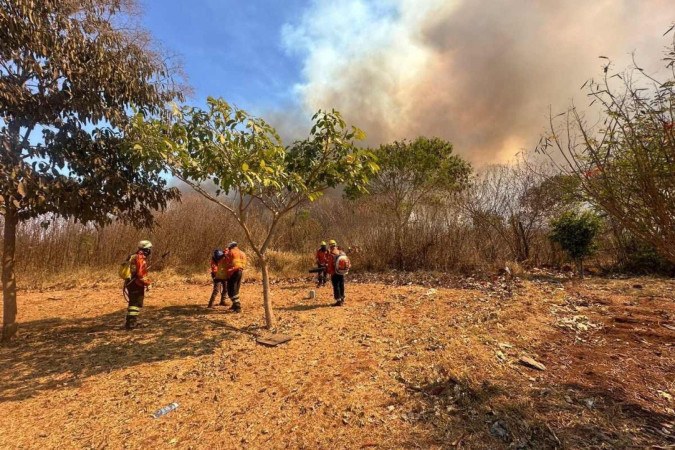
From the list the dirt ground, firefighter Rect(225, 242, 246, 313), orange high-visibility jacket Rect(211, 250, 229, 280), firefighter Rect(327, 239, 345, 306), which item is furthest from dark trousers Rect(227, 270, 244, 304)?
firefighter Rect(327, 239, 345, 306)

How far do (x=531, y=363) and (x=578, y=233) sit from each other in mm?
7901

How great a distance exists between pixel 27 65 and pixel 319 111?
391cm

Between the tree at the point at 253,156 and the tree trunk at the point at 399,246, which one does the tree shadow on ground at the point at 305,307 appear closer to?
the tree at the point at 253,156

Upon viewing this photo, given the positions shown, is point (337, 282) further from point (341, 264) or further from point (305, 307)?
point (305, 307)

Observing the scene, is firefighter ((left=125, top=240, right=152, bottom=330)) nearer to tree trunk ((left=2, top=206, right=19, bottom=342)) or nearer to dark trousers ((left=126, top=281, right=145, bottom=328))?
dark trousers ((left=126, top=281, right=145, bottom=328))

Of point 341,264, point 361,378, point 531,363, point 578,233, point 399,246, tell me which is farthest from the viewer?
point 399,246

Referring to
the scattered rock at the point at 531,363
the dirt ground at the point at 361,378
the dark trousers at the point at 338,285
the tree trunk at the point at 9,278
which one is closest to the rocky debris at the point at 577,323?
the dirt ground at the point at 361,378

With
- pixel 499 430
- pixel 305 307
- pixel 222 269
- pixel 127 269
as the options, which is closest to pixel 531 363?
pixel 499 430

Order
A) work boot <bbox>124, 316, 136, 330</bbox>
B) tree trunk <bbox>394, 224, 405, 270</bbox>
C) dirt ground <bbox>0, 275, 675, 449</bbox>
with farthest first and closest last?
tree trunk <bbox>394, 224, 405, 270</bbox> → work boot <bbox>124, 316, 136, 330</bbox> → dirt ground <bbox>0, 275, 675, 449</bbox>

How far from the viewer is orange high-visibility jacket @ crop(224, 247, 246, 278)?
8.15 meters

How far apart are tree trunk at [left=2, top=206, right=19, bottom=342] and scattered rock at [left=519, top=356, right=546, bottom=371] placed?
25.2ft

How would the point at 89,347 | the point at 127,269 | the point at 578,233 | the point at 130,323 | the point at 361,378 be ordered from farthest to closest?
1. the point at 578,233
2. the point at 130,323
3. the point at 127,269
4. the point at 89,347
5. the point at 361,378

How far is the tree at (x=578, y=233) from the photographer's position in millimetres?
10891

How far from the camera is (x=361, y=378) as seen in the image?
4.63 metres
